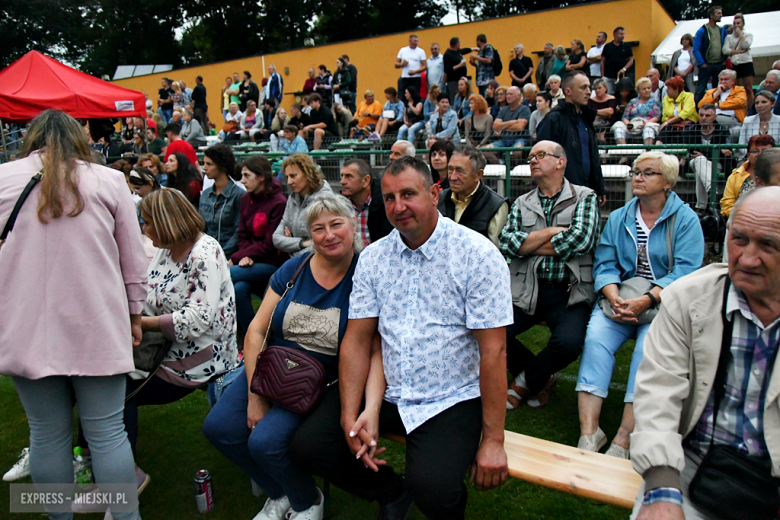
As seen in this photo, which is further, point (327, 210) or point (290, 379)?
point (327, 210)

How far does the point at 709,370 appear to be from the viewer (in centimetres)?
202

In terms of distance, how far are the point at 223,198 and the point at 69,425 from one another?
3605 millimetres

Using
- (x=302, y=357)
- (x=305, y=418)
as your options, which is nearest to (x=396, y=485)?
(x=305, y=418)

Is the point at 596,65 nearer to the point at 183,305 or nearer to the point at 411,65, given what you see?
the point at 411,65

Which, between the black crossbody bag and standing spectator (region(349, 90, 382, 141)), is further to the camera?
standing spectator (region(349, 90, 382, 141))

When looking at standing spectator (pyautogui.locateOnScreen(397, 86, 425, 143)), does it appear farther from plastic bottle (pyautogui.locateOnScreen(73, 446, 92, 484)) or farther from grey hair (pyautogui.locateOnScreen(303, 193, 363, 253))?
plastic bottle (pyautogui.locateOnScreen(73, 446, 92, 484))

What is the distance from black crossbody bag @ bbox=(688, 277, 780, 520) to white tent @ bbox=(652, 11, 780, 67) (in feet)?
42.5

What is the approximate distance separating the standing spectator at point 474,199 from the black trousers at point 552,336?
0.61 meters

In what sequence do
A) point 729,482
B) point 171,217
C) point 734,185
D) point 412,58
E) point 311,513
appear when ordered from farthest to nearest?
point 412,58
point 734,185
point 171,217
point 311,513
point 729,482

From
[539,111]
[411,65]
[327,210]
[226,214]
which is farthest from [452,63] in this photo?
[327,210]

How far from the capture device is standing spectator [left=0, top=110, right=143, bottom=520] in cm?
248

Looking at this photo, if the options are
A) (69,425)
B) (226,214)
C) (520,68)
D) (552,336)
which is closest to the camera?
(69,425)

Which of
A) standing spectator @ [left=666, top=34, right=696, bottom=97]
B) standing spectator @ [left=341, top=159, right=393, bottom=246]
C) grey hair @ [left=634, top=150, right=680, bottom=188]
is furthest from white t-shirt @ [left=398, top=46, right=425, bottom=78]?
grey hair @ [left=634, top=150, right=680, bottom=188]

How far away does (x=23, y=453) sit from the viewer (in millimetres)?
3719
